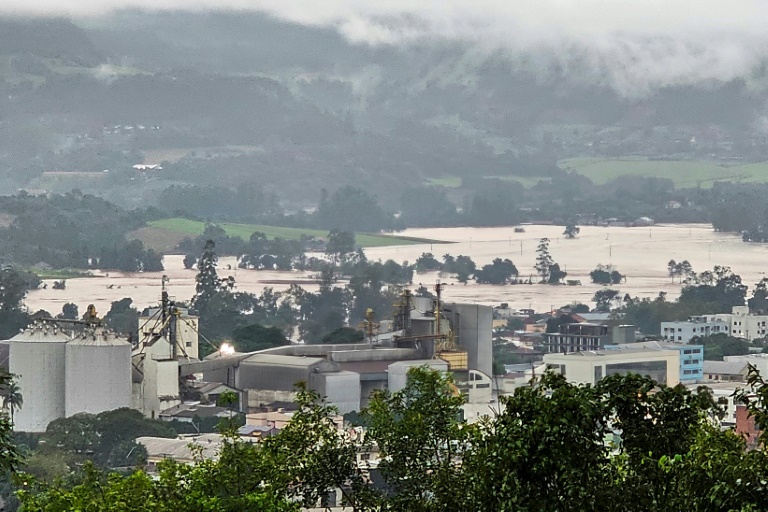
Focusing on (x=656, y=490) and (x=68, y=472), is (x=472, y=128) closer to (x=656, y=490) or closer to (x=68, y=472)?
(x=68, y=472)

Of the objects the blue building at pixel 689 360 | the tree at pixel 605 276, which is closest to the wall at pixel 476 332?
the blue building at pixel 689 360

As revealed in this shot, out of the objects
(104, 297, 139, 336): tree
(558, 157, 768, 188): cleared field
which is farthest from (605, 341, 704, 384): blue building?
(558, 157, 768, 188): cleared field

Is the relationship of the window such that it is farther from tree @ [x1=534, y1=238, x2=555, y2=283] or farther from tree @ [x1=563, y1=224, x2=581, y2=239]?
tree @ [x1=563, y1=224, x2=581, y2=239]

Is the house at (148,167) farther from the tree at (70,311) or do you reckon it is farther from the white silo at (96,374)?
the white silo at (96,374)

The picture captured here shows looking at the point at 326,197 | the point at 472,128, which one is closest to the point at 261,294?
the point at 326,197

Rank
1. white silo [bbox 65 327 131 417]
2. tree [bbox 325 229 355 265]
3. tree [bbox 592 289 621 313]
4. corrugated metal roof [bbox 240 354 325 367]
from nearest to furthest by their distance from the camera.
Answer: white silo [bbox 65 327 131 417]
corrugated metal roof [bbox 240 354 325 367]
tree [bbox 592 289 621 313]
tree [bbox 325 229 355 265]

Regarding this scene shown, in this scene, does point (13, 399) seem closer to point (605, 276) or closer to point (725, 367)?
point (725, 367)

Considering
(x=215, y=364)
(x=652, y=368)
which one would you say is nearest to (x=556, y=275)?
(x=652, y=368)
